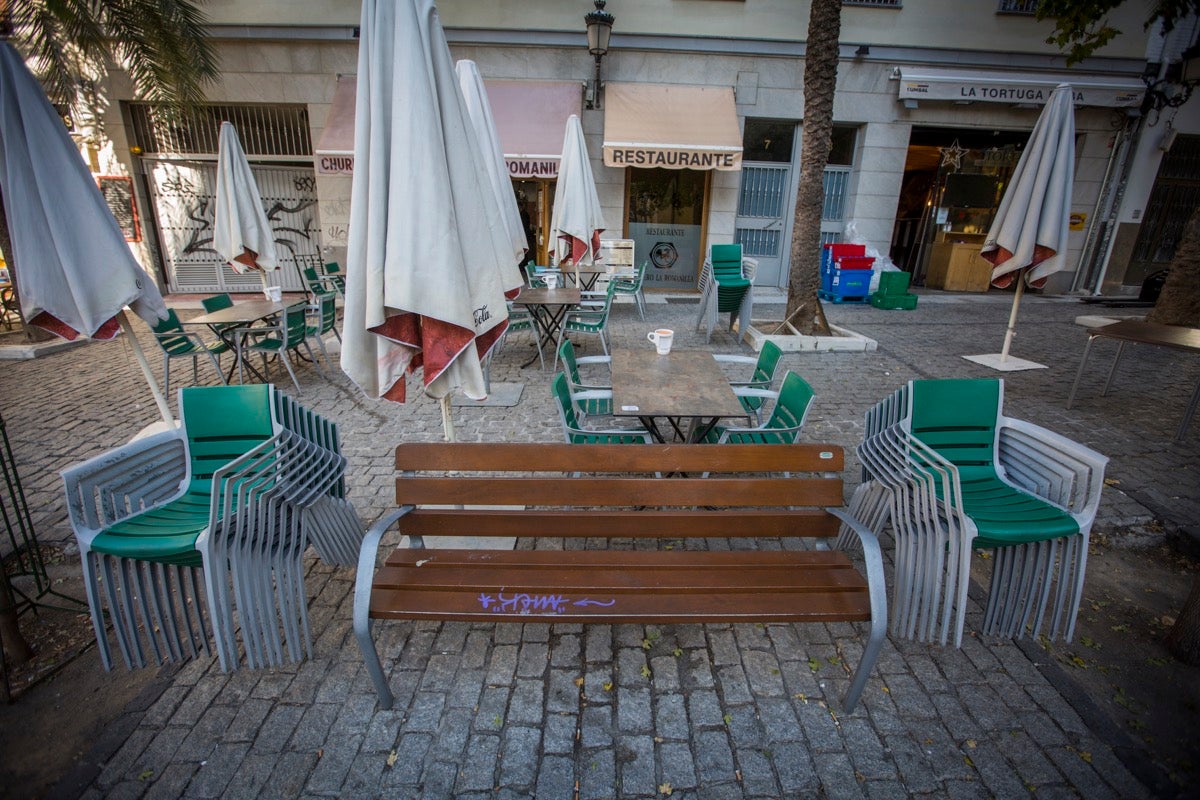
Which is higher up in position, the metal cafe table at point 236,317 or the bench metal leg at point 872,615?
the metal cafe table at point 236,317

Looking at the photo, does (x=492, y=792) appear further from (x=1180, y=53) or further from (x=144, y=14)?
(x=1180, y=53)

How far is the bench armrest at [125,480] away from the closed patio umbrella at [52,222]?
160 centimetres

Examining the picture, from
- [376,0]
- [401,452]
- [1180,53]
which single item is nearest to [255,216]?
[376,0]

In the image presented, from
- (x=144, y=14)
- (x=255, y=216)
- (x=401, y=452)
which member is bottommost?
(x=401, y=452)

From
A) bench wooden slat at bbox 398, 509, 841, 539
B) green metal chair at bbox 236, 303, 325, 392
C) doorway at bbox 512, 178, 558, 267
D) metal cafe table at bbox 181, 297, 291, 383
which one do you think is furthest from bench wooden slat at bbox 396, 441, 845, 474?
doorway at bbox 512, 178, 558, 267

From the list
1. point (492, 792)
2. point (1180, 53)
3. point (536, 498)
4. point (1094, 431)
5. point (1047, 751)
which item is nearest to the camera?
point (492, 792)

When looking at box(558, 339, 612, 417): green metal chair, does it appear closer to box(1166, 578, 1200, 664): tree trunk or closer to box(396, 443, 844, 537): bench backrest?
box(396, 443, 844, 537): bench backrest

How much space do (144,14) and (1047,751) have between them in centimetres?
1281

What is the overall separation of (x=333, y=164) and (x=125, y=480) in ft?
30.9

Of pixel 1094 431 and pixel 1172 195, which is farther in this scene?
pixel 1172 195

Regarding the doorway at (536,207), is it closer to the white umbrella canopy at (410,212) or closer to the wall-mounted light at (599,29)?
the wall-mounted light at (599,29)

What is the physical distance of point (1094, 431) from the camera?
497cm

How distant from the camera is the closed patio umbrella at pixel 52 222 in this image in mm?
3377

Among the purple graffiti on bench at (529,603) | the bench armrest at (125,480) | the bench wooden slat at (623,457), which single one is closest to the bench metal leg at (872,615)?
the bench wooden slat at (623,457)
